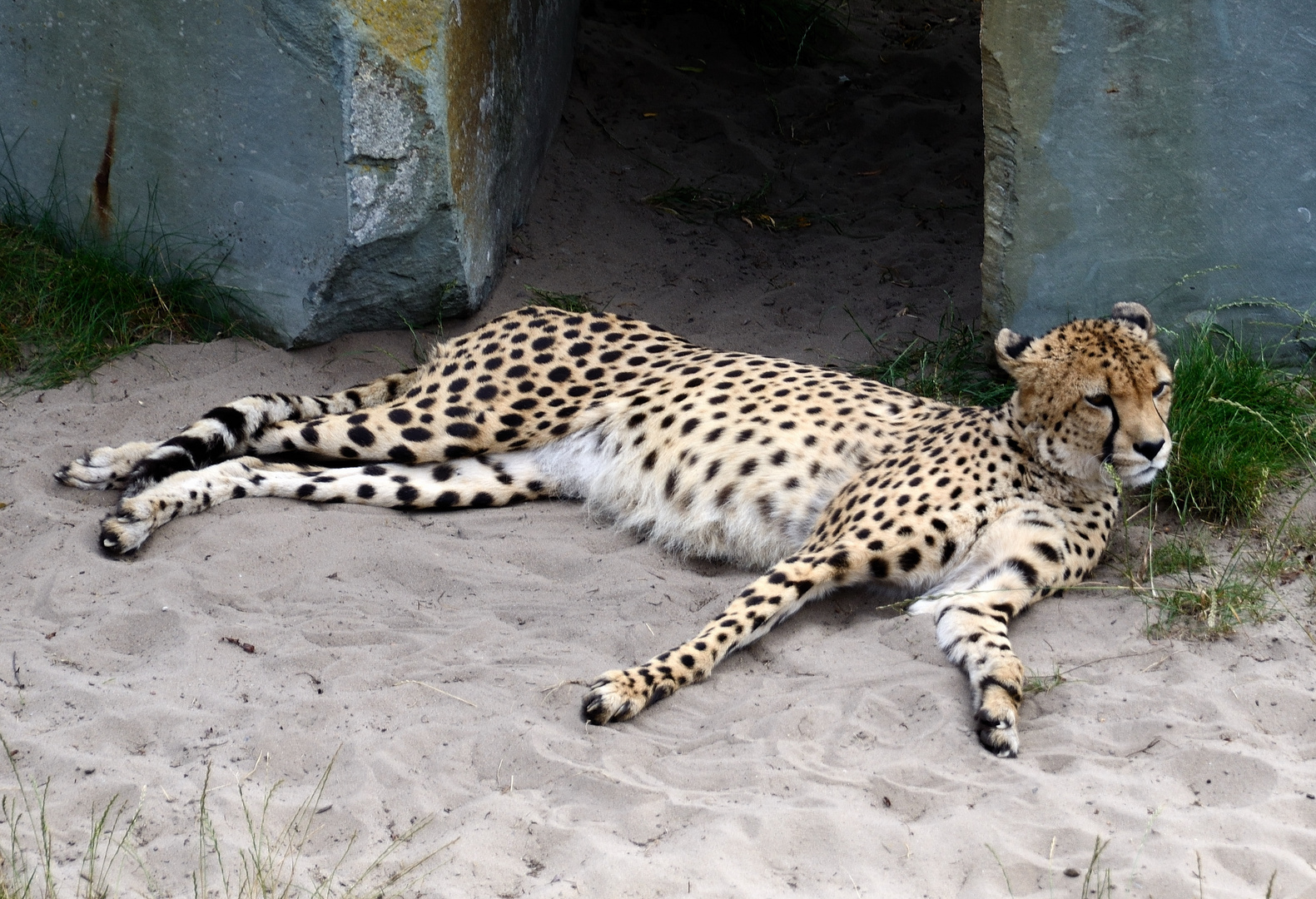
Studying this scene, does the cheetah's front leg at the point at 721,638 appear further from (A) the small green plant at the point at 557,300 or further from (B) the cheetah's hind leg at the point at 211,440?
(A) the small green plant at the point at 557,300

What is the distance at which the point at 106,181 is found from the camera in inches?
205

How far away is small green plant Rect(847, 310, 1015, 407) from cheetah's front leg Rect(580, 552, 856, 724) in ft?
5.02

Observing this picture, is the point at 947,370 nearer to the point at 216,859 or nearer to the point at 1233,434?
the point at 1233,434

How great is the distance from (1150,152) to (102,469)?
375 centimetres

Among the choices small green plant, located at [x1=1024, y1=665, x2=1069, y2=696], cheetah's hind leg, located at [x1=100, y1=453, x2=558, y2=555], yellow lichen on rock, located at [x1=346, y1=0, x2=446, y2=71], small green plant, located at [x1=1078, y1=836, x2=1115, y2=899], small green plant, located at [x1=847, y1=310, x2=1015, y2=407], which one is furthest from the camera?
small green plant, located at [x1=847, y1=310, x2=1015, y2=407]

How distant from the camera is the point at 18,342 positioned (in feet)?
16.6

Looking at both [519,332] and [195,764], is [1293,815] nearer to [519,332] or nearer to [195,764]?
[195,764]

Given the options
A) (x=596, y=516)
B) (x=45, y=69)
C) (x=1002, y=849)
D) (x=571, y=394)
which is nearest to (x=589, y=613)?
(x=596, y=516)

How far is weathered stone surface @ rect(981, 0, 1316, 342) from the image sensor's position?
447 cm

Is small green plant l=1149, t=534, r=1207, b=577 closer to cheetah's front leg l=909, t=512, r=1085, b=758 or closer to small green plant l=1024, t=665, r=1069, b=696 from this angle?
cheetah's front leg l=909, t=512, r=1085, b=758

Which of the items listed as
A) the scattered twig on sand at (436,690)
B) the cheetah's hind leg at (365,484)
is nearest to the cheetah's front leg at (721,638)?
the scattered twig on sand at (436,690)

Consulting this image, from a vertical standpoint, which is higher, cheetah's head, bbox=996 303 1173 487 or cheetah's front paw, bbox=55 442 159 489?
cheetah's head, bbox=996 303 1173 487

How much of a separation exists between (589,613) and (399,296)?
185cm

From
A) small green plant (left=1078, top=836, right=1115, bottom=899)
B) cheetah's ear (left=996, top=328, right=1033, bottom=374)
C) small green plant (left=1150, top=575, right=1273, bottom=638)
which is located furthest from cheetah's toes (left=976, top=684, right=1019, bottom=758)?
cheetah's ear (left=996, top=328, right=1033, bottom=374)
